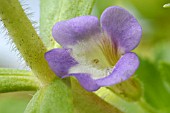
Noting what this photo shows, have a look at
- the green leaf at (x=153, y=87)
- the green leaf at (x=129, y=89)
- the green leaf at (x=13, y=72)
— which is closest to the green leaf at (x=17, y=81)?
the green leaf at (x=13, y=72)

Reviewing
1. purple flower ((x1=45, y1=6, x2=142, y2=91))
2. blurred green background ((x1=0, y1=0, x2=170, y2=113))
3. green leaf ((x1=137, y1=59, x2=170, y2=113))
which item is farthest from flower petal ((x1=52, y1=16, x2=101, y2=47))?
green leaf ((x1=137, y1=59, x2=170, y2=113))

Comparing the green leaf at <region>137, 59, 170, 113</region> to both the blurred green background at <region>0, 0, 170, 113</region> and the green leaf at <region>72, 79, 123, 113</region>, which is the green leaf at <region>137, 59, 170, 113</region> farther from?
the green leaf at <region>72, 79, 123, 113</region>

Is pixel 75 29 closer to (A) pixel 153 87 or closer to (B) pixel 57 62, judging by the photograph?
(B) pixel 57 62

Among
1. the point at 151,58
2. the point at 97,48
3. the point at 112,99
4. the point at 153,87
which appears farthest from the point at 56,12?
the point at 151,58

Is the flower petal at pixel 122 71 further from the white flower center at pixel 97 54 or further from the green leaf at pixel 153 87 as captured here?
the green leaf at pixel 153 87

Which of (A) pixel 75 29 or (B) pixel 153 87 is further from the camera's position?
(B) pixel 153 87

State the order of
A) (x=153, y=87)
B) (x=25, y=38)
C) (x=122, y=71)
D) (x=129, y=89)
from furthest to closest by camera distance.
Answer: (x=153, y=87), (x=129, y=89), (x=25, y=38), (x=122, y=71)
